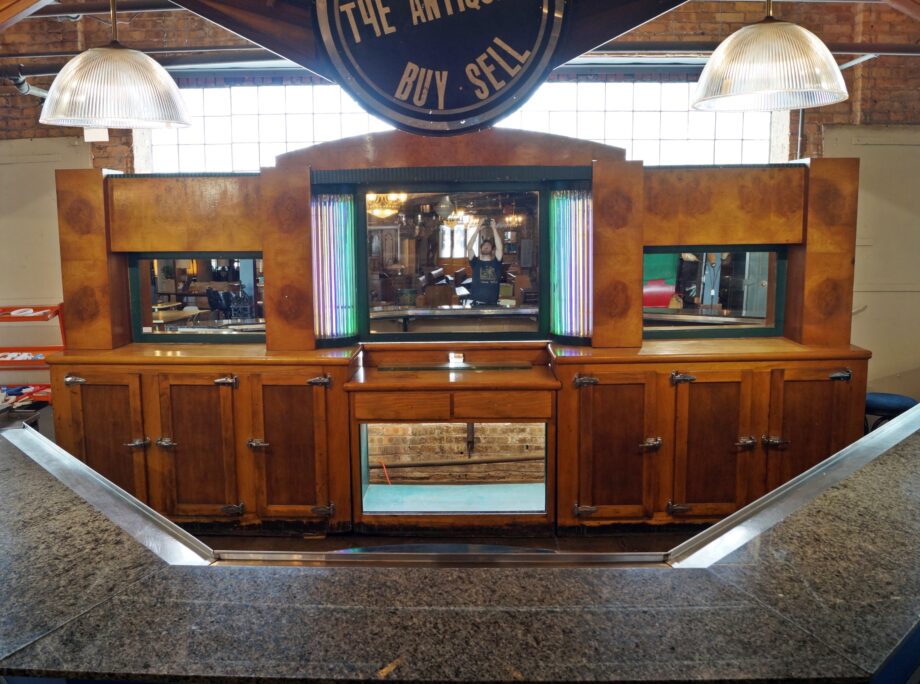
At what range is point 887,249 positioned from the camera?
6840 millimetres

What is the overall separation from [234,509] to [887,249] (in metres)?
6.15

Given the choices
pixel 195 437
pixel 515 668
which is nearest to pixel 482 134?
pixel 195 437

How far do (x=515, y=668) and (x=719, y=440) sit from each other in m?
3.76

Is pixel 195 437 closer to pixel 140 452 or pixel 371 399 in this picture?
pixel 140 452

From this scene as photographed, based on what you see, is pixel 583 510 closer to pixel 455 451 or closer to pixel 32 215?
pixel 455 451

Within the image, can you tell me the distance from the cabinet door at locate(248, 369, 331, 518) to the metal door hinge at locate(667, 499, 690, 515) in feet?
7.12

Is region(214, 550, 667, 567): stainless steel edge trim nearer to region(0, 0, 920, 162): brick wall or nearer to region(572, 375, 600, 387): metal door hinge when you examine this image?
region(572, 375, 600, 387): metal door hinge

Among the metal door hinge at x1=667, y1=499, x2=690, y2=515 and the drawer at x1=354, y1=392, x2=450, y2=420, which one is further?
the metal door hinge at x1=667, y1=499, x2=690, y2=515

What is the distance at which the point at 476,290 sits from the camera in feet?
17.1

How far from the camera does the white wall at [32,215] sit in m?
6.86

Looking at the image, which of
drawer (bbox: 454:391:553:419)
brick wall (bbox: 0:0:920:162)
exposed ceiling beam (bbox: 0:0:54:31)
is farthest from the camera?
brick wall (bbox: 0:0:920:162)

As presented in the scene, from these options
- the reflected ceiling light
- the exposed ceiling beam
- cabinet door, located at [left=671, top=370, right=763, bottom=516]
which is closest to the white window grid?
the reflected ceiling light

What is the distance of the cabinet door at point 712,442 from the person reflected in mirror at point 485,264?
A: 1461 mm

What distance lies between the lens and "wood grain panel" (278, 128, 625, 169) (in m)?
4.77
